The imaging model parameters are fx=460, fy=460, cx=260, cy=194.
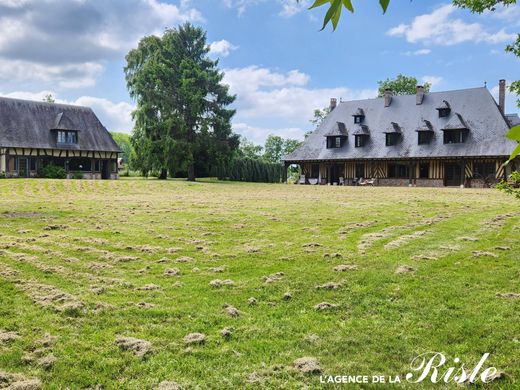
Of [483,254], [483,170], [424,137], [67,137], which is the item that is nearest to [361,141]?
[424,137]

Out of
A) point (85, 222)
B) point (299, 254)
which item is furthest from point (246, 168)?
point (299, 254)

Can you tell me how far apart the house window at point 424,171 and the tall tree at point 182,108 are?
14849 mm

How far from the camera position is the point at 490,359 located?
3838mm

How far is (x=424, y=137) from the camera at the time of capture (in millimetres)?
35656

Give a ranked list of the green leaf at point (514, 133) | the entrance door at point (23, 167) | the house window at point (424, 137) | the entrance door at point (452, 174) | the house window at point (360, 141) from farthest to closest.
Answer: the house window at point (360, 141), the entrance door at point (23, 167), the house window at point (424, 137), the entrance door at point (452, 174), the green leaf at point (514, 133)

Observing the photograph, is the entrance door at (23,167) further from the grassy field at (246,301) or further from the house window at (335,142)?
the grassy field at (246,301)

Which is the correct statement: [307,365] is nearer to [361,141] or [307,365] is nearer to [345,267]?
[345,267]

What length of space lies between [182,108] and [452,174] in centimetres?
2155

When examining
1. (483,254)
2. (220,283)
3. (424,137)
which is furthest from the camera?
(424,137)

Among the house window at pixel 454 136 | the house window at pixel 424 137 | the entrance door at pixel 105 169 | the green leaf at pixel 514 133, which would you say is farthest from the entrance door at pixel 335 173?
the green leaf at pixel 514 133

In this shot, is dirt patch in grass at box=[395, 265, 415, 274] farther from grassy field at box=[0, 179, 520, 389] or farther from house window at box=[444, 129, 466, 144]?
house window at box=[444, 129, 466, 144]

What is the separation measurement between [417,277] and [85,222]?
7.76 meters

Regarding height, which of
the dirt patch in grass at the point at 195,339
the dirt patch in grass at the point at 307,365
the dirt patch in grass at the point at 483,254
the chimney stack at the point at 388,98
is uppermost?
the chimney stack at the point at 388,98

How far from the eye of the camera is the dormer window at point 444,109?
35750mm
